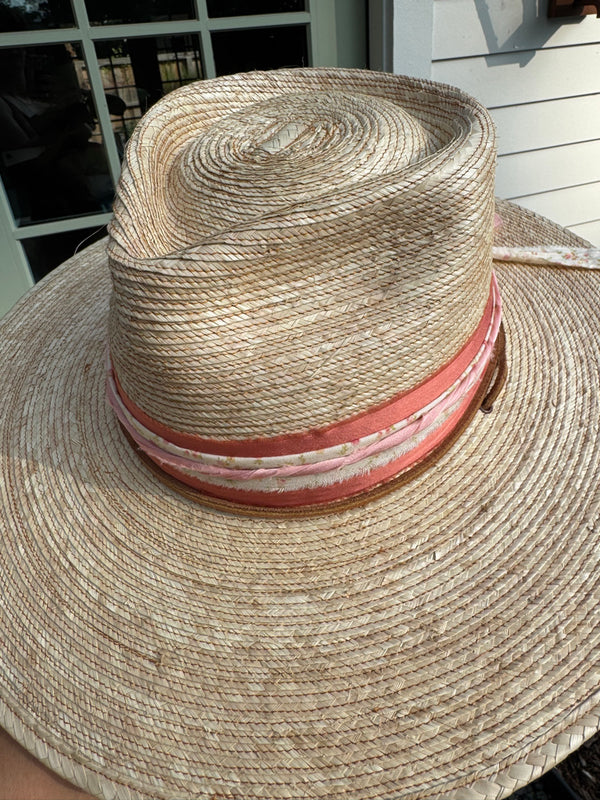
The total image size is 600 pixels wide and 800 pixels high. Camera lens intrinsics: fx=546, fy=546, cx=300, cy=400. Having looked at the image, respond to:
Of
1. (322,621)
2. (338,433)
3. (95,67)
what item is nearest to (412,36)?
(95,67)

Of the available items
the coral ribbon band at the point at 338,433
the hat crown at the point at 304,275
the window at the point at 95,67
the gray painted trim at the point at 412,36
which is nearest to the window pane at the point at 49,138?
the window at the point at 95,67

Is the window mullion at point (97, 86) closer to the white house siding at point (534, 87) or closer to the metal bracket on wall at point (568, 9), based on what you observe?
the white house siding at point (534, 87)

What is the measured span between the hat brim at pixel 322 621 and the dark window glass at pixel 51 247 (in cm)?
122

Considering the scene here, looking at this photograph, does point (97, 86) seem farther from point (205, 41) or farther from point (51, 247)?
point (51, 247)

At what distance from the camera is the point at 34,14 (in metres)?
1.63

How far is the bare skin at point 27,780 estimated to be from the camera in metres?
0.78

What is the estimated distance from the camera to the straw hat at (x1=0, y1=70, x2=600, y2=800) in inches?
27.3

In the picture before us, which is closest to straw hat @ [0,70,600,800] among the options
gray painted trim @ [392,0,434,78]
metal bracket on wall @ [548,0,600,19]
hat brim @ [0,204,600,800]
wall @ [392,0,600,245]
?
hat brim @ [0,204,600,800]

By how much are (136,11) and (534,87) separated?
1.50 metres

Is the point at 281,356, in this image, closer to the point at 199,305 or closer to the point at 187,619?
the point at 199,305

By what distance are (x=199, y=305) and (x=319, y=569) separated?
1.41 feet

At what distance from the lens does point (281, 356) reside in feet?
2.37

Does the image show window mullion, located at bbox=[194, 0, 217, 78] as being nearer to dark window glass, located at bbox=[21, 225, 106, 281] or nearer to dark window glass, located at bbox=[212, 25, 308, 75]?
dark window glass, located at bbox=[212, 25, 308, 75]

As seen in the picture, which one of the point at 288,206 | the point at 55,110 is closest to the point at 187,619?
the point at 288,206
